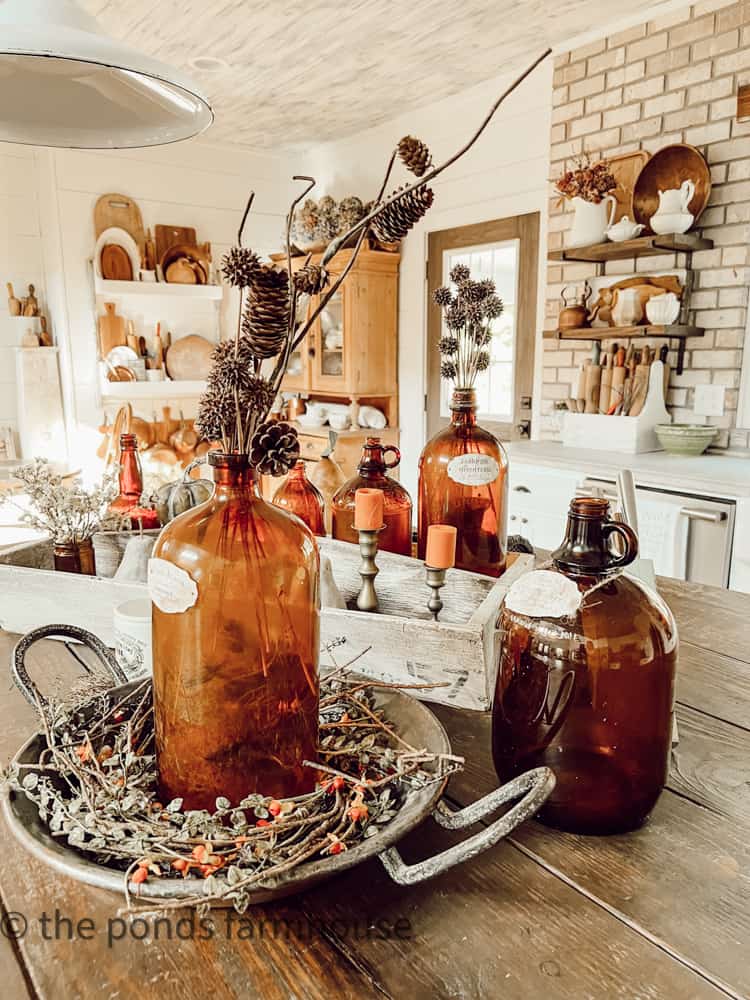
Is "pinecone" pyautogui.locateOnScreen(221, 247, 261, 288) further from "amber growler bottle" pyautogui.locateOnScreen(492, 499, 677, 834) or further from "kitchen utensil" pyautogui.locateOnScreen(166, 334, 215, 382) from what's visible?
"kitchen utensil" pyautogui.locateOnScreen(166, 334, 215, 382)

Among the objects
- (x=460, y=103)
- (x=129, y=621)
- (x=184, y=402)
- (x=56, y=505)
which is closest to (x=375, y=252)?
(x=460, y=103)

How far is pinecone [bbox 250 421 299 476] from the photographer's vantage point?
0.61m

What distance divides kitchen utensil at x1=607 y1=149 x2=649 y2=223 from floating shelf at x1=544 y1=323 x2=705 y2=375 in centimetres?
50

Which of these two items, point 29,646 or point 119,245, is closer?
point 29,646

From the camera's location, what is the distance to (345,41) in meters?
3.09

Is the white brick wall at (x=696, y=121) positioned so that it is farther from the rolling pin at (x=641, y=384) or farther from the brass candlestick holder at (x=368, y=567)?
the brass candlestick holder at (x=368, y=567)

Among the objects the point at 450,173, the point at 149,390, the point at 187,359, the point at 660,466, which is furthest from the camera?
the point at 187,359

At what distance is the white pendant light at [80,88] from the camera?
0.91 m

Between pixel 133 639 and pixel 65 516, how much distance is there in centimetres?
41

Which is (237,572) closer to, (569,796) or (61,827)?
(61,827)

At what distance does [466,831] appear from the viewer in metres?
0.67

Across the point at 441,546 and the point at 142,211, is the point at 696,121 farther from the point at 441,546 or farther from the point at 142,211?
the point at 142,211

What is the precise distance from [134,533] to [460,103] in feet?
11.2

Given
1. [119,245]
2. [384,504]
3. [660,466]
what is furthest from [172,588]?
[119,245]
